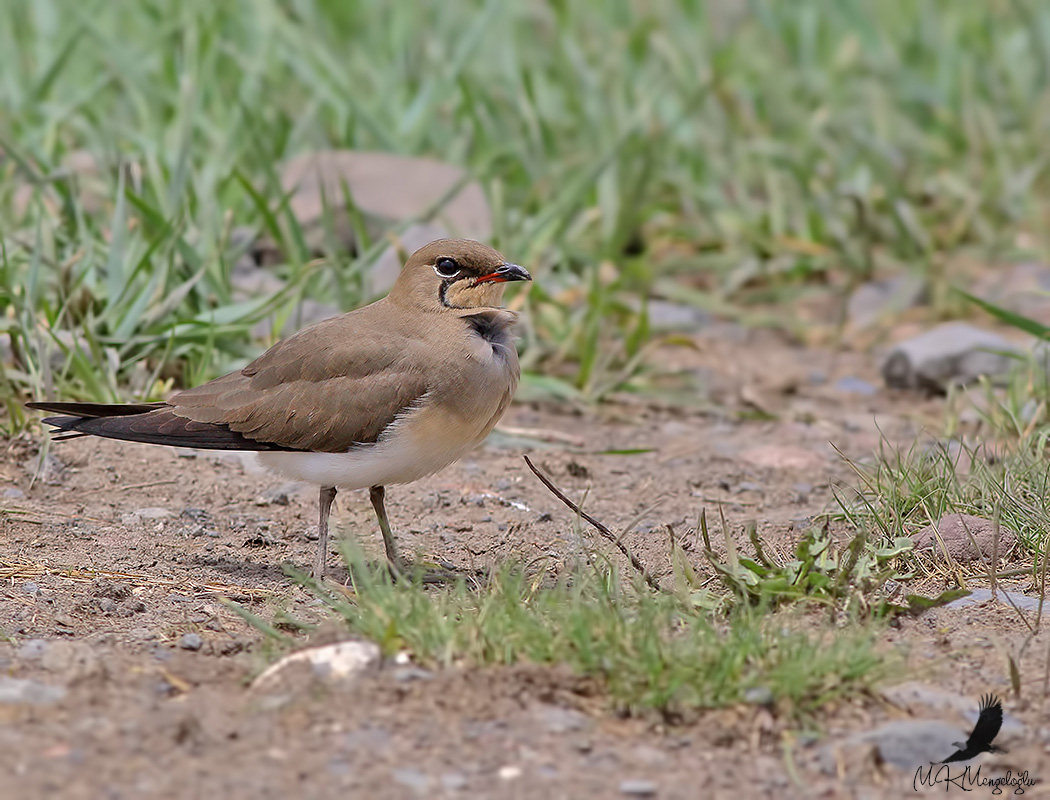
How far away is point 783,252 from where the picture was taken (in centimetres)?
809

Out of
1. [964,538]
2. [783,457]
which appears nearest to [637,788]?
[964,538]

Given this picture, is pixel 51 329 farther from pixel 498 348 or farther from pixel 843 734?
pixel 843 734

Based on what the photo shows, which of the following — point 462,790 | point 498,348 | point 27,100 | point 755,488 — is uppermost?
point 27,100

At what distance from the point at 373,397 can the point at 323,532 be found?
1.56ft

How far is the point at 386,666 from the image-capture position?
3.39 meters

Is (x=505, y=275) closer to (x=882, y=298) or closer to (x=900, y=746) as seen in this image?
(x=900, y=746)

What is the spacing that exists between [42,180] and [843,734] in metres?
4.49

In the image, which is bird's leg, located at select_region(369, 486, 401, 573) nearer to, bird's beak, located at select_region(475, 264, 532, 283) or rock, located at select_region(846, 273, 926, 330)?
bird's beak, located at select_region(475, 264, 532, 283)

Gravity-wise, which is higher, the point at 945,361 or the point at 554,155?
the point at 554,155

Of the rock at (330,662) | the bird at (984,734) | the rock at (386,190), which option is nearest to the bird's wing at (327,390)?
the rock at (330,662)

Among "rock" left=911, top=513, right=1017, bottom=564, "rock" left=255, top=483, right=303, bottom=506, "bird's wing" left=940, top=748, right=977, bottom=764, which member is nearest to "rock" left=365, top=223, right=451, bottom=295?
"rock" left=255, top=483, right=303, bottom=506

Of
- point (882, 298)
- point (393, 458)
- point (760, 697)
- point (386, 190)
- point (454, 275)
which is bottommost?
point (882, 298)

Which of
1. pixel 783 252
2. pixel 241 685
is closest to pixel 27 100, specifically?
pixel 783 252

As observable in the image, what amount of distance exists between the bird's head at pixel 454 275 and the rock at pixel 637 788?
6.76ft
